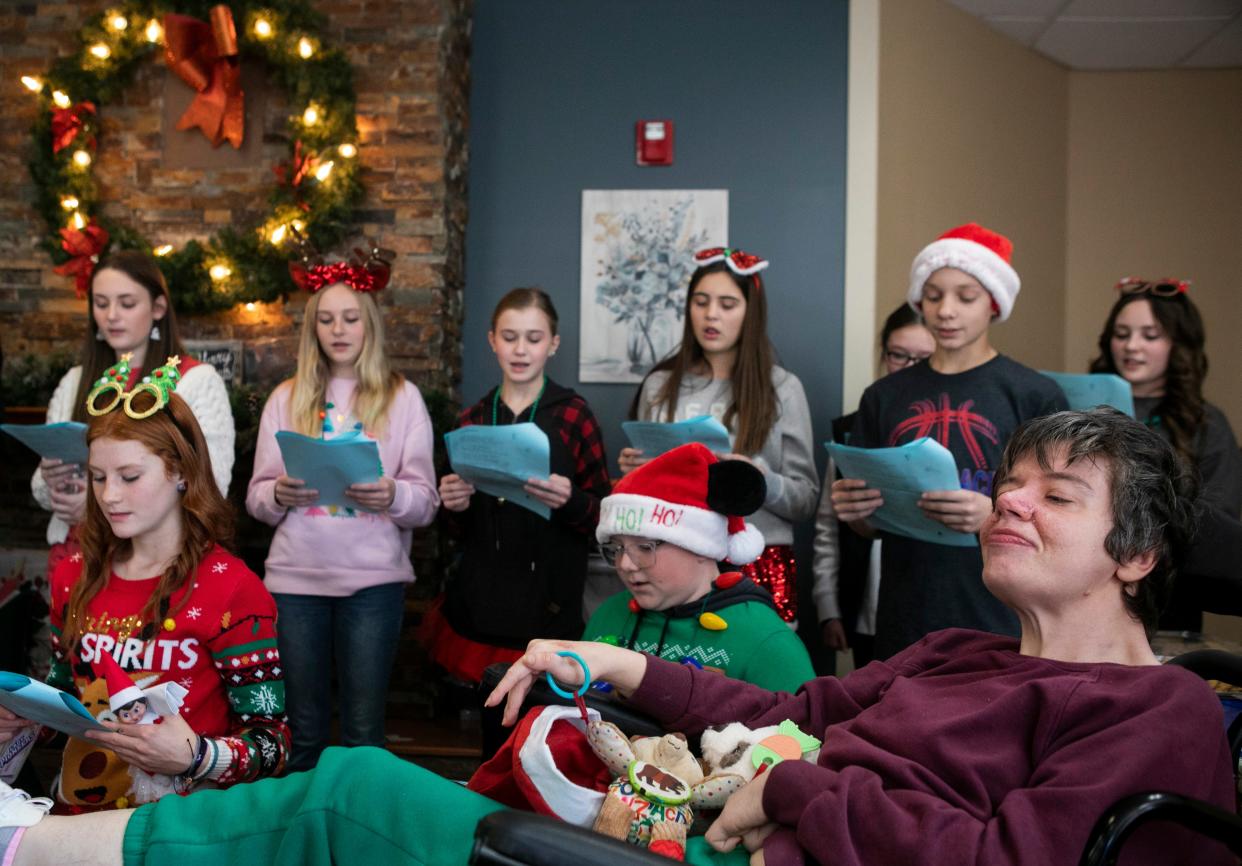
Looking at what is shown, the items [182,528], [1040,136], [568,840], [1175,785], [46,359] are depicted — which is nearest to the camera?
[568,840]

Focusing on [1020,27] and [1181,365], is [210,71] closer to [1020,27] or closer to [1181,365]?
[1020,27]

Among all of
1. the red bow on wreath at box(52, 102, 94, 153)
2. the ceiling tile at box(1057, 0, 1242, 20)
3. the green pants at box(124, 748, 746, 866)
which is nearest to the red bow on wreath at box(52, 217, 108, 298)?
the red bow on wreath at box(52, 102, 94, 153)

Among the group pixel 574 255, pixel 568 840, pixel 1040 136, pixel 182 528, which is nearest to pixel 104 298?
pixel 182 528

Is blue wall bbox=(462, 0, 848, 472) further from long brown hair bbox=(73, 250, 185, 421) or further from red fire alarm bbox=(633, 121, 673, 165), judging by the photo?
long brown hair bbox=(73, 250, 185, 421)

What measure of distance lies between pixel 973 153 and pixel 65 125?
12.0 feet

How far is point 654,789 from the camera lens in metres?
1.43

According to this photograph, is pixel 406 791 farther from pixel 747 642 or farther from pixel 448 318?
pixel 448 318

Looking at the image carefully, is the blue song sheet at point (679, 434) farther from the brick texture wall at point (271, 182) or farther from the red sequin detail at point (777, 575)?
the brick texture wall at point (271, 182)

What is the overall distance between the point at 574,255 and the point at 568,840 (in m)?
3.51

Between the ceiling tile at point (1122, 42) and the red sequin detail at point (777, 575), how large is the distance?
298 centimetres

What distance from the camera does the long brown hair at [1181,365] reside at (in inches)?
116

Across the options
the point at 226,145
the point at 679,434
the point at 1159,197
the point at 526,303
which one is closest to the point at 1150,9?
the point at 1159,197

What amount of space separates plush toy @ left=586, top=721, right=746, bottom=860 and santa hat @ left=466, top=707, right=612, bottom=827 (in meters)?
0.03

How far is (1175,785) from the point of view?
125 centimetres
